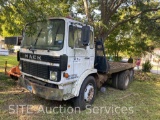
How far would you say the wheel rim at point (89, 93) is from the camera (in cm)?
438

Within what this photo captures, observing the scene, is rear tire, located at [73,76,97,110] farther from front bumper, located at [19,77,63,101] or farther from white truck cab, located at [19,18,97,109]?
front bumper, located at [19,77,63,101]

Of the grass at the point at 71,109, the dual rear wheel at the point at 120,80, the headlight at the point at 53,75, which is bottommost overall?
the grass at the point at 71,109

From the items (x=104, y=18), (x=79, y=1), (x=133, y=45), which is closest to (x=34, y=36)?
(x=104, y=18)

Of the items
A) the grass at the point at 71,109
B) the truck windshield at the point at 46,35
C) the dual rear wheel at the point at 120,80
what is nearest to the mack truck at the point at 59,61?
the truck windshield at the point at 46,35

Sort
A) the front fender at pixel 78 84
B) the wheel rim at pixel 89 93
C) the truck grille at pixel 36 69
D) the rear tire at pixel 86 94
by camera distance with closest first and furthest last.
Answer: the truck grille at pixel 36 69 → the front fender at pixel 78 84 → the rear tire at pixel 86 94 → the wheel rim at pixel 89 93

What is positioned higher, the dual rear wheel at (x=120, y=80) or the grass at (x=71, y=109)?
the dual rear wheel at (x=120, y=80)

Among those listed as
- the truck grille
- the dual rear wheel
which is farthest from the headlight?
the dual rear wheel

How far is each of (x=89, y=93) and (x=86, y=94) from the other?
0.14m

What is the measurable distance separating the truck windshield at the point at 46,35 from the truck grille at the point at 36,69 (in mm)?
454

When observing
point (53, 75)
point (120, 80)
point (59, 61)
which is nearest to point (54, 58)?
point (59, 61)

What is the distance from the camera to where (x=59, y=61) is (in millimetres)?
3488

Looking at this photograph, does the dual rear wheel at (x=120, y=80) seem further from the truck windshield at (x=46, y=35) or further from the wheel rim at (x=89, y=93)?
the truck windshield at (x=46, y=35)

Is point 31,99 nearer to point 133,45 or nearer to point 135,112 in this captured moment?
point 135,112

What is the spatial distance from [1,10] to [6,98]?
8.25 ft
